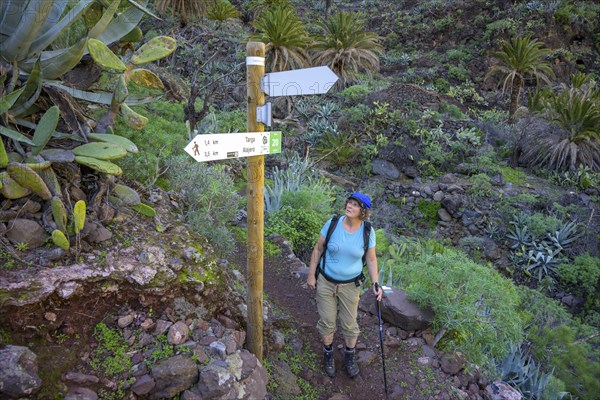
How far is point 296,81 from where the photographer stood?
9.48ft

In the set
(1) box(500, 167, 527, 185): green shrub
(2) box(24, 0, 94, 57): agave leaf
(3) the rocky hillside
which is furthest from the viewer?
(1) box(500, 167, 527, 185): green shrub

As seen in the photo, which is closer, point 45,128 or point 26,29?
point 45,128

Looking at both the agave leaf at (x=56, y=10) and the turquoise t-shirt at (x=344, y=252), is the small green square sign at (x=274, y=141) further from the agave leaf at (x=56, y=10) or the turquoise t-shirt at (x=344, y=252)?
the agave leaf at (x=56, y=10)

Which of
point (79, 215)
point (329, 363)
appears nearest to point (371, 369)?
point (329, 363)

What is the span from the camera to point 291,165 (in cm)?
880

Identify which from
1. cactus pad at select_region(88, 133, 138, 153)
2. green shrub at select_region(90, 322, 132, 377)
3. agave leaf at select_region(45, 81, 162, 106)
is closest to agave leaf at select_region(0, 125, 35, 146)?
cactus pad at select_region(88, 133, 138, 153)

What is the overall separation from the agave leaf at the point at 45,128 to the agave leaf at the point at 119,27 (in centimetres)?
118

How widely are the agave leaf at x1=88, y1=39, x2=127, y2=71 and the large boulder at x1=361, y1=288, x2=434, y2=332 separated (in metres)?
3.30

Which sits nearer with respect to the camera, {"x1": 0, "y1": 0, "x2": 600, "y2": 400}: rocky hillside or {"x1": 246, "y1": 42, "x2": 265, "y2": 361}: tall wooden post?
{"x1": 0, "y1": 0, "x2": 600, "y2": 400}: rocky hillside

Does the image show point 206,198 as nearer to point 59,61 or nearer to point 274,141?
point 59,61

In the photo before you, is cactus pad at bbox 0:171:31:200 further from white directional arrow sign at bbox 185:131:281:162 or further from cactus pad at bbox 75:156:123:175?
white directional arrow sign at bbox 185:131:281:162

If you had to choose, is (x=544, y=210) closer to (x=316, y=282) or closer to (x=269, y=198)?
(x=269, y=198)

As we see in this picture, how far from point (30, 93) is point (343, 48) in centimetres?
1243

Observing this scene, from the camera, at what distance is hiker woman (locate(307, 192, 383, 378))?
11.4ft
